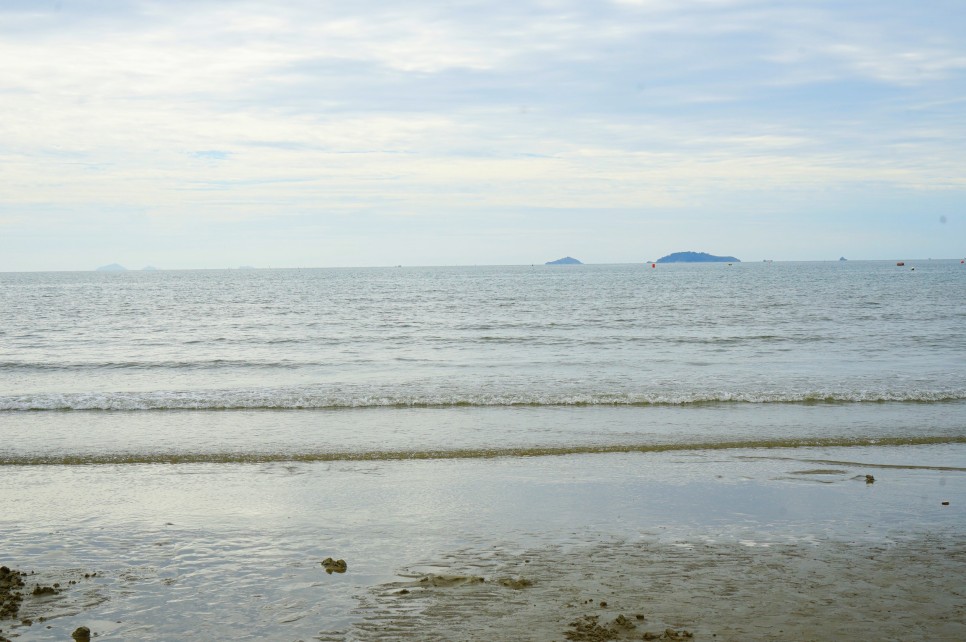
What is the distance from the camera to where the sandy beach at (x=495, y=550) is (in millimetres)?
6277

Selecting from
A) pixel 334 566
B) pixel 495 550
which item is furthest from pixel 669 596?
pixel 334 566

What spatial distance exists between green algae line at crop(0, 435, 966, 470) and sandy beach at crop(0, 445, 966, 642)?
1.82ft

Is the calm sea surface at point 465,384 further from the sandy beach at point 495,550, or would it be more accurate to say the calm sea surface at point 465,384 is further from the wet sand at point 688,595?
the wet sand at point 688,595

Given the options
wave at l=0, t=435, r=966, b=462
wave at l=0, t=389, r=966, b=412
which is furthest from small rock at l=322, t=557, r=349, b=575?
wave at l=0, t=389, r=966, b=412

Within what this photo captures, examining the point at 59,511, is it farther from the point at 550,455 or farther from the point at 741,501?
the point at 741,501

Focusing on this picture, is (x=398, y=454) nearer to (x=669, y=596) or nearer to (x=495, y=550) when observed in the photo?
(x=495, y=550)

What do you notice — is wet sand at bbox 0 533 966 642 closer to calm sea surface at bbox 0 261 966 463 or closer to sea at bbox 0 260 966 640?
sea at bbox 0 260 966 640

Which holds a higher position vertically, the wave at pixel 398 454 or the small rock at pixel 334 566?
the small rock at pixel 334 566

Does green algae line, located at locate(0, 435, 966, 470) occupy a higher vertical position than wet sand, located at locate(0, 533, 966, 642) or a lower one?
lower

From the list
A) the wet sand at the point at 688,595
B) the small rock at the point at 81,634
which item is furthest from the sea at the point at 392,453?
the wet sand at the point at 688,595

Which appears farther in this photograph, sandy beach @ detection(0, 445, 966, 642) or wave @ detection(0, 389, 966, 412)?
wave @ detection(0, 389, 966, 412)

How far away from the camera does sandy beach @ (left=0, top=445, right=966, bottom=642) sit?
247 inches

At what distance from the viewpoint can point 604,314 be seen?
159 feet

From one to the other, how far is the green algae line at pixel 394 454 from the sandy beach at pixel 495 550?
0.56m
